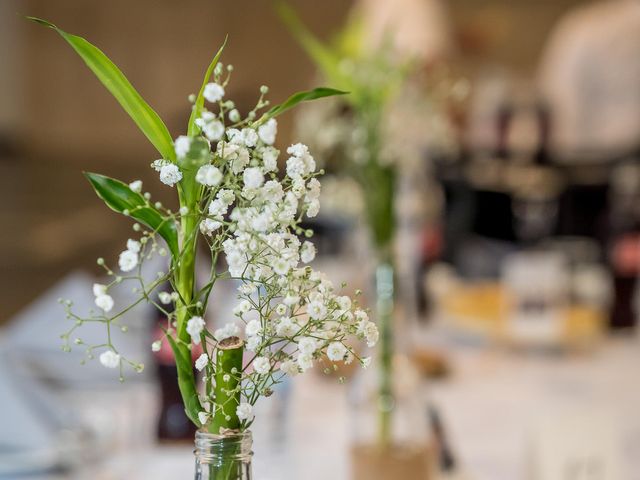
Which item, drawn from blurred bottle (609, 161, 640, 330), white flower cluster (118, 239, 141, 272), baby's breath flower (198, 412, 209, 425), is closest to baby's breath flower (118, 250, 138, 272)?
white flower cluster (118, 239, 141, 272)

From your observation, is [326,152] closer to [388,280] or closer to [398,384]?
[388,280]

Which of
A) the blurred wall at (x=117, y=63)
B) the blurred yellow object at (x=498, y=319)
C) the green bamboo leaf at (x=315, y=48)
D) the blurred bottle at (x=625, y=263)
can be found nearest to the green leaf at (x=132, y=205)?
the green bamboo leaf at (x=315, y=48)

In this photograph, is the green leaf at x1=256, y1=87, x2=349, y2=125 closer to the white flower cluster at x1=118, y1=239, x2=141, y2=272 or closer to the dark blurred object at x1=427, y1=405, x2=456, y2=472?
the white flower cluster at x1=118, y1=239, x2=141, y2=272

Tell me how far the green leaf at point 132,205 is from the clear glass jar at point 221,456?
11 centimetres

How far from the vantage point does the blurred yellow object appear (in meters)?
2.12

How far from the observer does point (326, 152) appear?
6.30 feet

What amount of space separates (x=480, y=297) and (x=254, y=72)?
944 centimetres

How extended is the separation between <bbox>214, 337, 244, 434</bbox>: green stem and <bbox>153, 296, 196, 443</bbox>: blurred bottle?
2.95 ft

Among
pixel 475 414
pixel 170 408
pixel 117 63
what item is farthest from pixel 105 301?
pixel 117 63

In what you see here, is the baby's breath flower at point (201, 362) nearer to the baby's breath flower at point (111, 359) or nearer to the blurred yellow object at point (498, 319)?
the baby's breath flower at point (111, 359)

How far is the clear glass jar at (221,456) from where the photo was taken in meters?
0.56

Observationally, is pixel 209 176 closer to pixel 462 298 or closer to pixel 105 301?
pixel 105 301

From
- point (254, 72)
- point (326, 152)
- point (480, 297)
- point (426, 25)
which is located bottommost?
point (480, 297)

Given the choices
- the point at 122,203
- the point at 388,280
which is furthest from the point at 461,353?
the point at 122,203
